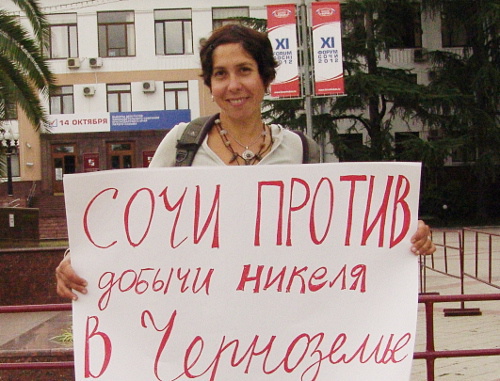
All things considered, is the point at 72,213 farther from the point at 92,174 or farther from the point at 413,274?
the point at 413,274

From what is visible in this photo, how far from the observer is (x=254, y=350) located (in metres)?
2.35

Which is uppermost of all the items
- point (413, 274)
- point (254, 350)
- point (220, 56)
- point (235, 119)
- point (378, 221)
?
point (220, 56)

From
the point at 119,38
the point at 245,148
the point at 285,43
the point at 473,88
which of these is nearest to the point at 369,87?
the point at 473,88

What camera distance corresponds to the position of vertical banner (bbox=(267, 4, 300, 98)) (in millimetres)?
18672

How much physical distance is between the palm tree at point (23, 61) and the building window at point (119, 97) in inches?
911

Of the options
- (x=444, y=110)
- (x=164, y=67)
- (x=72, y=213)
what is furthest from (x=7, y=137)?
(x=72, y=213)

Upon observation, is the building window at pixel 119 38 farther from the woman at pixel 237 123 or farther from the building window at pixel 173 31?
the woman at pixel 237 123

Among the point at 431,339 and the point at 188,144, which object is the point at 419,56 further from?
the point at 188,144

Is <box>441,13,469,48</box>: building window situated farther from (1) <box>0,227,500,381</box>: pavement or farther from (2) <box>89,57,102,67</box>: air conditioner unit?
(1) <box>0,227,500,381</box>: pavement

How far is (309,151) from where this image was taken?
103 inches

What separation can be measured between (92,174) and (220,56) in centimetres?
59

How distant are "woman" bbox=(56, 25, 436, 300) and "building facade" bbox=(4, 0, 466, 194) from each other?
3338 centimetres

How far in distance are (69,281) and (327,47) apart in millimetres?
17207

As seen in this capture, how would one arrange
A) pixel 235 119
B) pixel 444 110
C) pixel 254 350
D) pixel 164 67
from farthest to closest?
pixel 164 67
pixel 444 110
pixel 235 119
pixel 254 350
